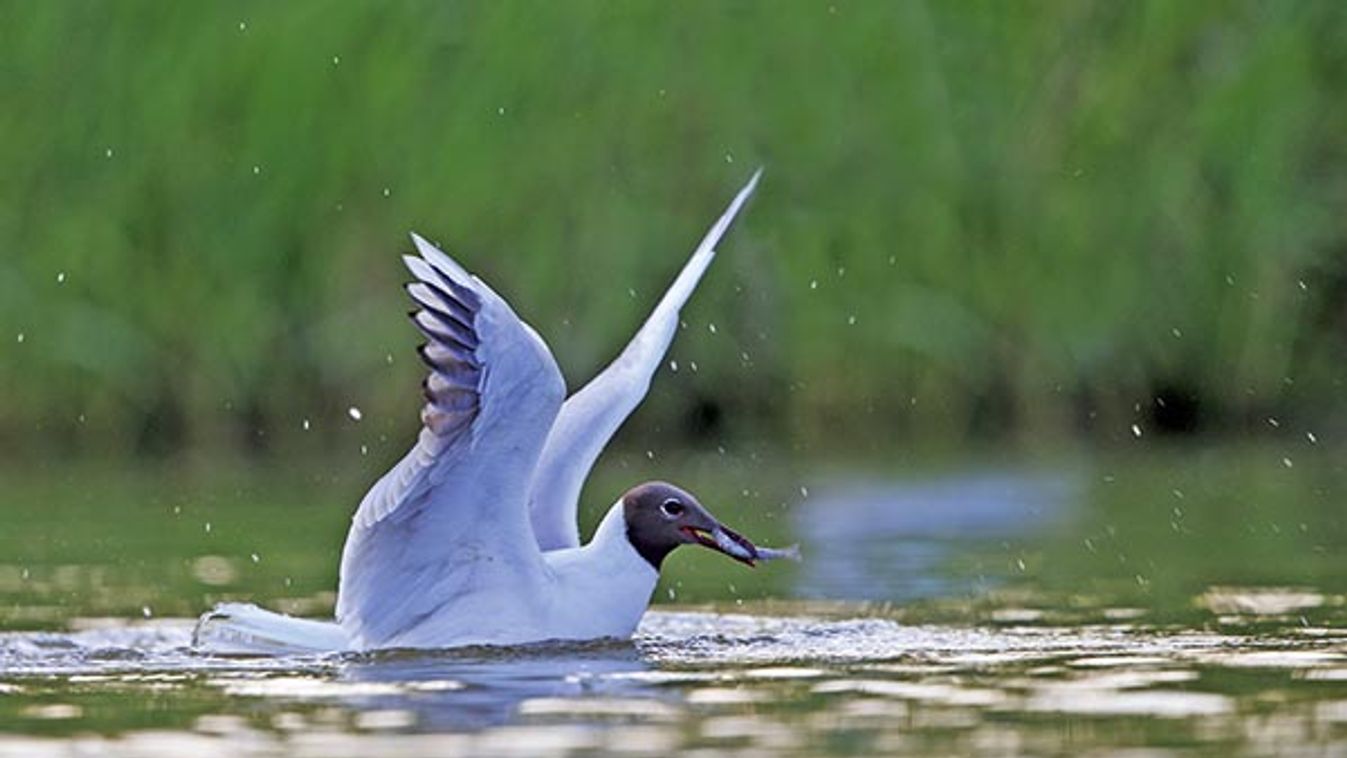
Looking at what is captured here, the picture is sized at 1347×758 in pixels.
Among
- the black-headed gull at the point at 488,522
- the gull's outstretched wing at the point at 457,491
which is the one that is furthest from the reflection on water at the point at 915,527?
the gull's outstretched wing at the point at 457,491

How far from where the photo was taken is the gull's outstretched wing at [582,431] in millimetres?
9703

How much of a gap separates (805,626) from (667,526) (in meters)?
0.46

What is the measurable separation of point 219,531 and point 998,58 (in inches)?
184

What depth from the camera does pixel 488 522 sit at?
347 inches

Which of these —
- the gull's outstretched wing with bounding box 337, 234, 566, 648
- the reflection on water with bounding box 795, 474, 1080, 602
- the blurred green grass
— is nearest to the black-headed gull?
the gull's outstretched wing with bounding box 337, 234, 566, 648

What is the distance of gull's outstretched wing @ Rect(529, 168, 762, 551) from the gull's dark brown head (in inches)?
10.6

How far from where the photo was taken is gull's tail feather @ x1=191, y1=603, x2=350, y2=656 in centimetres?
878

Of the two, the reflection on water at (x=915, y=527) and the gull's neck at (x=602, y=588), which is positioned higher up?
the reflection on water at (x=915, y=527)

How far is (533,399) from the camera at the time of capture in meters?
8.37

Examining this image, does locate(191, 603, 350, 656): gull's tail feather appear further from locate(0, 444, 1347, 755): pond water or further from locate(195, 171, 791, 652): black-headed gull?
locate(0, 444, 1347, 755): pond water

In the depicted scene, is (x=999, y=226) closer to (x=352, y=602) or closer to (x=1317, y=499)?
(x=1317, y=499)

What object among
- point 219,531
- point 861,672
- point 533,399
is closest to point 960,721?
point 861,672

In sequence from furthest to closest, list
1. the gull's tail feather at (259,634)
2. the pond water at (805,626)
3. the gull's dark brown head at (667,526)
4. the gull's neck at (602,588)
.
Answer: the gull's dark brown head at (667,526) < the gull's neck at (602,588) < the gull's tail feather at (259,634) < the pond water at (805,626)

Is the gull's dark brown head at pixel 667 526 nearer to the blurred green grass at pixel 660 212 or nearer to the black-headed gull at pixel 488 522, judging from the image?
the black-headed gull at pixel 488 522
